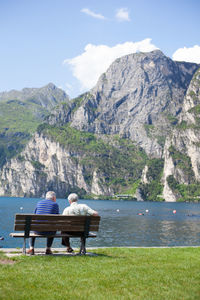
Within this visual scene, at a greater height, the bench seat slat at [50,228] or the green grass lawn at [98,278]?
the bench seat slat at [50,228]

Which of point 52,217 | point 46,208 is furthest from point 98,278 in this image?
point 46,208

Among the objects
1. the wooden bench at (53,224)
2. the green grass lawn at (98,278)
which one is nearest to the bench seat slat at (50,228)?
the wooden bench at (53,224)

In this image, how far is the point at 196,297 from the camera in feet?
33.6

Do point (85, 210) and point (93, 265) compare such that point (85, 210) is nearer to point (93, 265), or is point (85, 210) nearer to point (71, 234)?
point (71, 234)

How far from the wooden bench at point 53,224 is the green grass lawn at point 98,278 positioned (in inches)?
55.1

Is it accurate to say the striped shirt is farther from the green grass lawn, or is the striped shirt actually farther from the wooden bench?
the green grass lawn

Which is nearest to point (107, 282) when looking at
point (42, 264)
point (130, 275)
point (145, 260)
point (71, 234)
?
point (130, 275)

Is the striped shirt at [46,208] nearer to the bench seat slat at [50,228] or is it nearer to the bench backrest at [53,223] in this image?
the bench backrest at [53,223]

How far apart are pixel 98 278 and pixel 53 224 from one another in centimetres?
505

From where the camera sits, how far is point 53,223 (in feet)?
53.3

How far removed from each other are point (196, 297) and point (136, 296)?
1739mm

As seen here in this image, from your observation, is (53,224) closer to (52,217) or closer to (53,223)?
(53,223)

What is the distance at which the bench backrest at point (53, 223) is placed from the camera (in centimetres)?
1582

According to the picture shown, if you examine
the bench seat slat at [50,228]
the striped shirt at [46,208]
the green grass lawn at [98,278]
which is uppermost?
the striped shirt at [46,208]
